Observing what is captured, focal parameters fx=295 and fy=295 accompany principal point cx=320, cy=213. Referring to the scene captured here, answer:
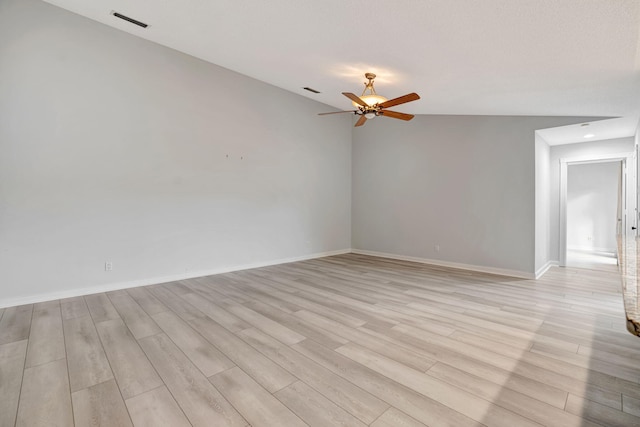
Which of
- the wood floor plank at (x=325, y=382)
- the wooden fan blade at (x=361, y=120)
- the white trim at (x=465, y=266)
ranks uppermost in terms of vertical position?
the wooden fan blade at (x=361, y=120)

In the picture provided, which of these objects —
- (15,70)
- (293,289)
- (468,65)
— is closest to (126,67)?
(15,70)

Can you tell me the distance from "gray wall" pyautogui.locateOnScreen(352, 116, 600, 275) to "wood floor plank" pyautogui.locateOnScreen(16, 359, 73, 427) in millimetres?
5680

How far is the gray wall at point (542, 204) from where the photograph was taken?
4934mm

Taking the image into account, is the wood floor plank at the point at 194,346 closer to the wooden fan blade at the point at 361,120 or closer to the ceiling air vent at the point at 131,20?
the wooden fan blade at the point at 361,120

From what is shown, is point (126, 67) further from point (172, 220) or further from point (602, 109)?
point (602, 109)

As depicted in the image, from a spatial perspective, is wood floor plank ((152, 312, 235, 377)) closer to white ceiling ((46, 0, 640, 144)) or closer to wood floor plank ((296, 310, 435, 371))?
wood floor plank ((296, 310, 435, 371))

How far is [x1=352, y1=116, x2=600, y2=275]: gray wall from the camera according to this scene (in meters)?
4.96

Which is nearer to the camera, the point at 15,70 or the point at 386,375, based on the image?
the point at 386,375

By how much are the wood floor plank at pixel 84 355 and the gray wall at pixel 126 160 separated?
1327 mm

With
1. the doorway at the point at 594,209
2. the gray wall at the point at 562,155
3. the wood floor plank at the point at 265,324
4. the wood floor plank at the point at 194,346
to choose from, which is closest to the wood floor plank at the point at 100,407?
the wood floor plank at the point at 194,346

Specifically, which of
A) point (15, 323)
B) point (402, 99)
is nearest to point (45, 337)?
point (15, 323)

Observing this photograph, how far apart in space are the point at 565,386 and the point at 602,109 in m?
3.72

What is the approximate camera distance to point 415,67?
11.5ft

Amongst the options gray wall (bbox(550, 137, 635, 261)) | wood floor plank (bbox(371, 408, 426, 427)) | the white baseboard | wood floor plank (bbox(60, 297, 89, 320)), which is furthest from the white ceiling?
the white baseboard
